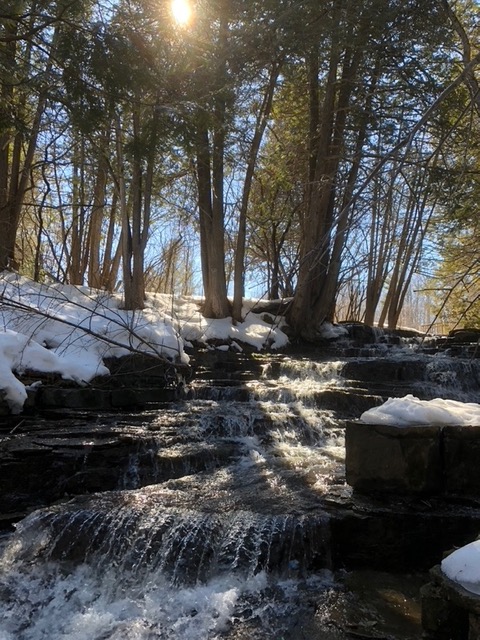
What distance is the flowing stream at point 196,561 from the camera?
368 cm

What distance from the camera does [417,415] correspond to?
16.0 feet

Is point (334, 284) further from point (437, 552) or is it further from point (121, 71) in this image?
point (437, 552)

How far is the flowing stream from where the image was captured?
145 inches

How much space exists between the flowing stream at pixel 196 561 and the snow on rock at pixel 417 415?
2.48 ft

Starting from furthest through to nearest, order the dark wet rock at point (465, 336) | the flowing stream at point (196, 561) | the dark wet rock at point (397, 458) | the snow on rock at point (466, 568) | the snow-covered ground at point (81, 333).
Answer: the dark wet rock at point (465, 336)
the snow-covered ground at point (81, 333)
the dark wet rock at point (397, 458)
the flowing stream at point (196, 561)
the snow on rock at point (466, 568)

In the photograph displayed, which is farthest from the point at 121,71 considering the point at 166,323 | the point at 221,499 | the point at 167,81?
the point at 166,323

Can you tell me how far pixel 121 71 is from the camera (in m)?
6.12

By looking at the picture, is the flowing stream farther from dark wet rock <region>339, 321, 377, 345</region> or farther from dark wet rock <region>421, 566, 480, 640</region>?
dark wet rock <region>339, 321, 377, 345</region>

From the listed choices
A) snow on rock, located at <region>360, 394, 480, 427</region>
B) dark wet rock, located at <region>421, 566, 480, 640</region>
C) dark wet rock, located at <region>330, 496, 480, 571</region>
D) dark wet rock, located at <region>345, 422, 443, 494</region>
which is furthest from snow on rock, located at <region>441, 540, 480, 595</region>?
snow on rock, located at <region>360, 394, 480, 427</region>

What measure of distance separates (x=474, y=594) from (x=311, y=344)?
10.9 m

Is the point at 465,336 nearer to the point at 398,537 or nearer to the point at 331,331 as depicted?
the point at 331,331

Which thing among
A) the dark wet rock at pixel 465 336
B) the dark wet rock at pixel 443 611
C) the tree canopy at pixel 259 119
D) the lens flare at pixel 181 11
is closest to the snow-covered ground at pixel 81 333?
the tree canopy at pixel 259 119

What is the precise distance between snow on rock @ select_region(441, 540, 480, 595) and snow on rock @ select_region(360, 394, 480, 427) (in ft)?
6.70

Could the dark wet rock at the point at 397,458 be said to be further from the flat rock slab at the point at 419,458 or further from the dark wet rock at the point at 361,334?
the dark wet rock at the point at 361,334
